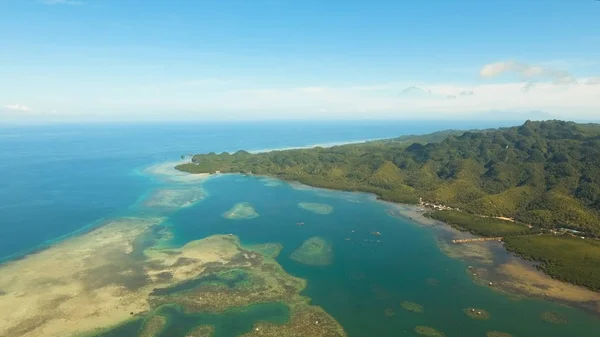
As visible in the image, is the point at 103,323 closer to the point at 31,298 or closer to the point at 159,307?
the point at 159,307

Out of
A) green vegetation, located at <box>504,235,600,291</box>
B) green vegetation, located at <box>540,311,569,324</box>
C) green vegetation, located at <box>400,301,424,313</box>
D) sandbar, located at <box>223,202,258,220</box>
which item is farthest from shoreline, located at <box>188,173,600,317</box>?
sandbar, located at <box>223,202,258,220</box>

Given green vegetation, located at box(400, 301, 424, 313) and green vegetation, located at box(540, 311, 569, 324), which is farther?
green vegetation, located at box(400, 301, 424, 313)

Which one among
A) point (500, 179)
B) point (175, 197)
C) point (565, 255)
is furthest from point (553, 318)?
point (175, 197)

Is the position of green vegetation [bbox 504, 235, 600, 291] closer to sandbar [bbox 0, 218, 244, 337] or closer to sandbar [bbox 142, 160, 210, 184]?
sandbar [bbox 0, 218, 244, 337]

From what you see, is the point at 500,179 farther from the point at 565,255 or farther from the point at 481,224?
the point at 565,255

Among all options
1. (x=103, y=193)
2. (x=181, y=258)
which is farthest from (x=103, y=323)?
(x=103, y=193)

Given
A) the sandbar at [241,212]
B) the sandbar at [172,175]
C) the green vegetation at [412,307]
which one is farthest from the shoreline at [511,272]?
the sandbar at [172,175]

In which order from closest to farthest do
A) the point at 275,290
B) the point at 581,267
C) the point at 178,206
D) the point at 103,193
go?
the point at 275,290 < the point at 581,267 < the point at 178,206 < the point at 103,193

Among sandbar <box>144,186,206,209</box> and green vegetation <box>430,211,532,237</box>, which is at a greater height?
green vegetation <box>430,211,532,237</box>
